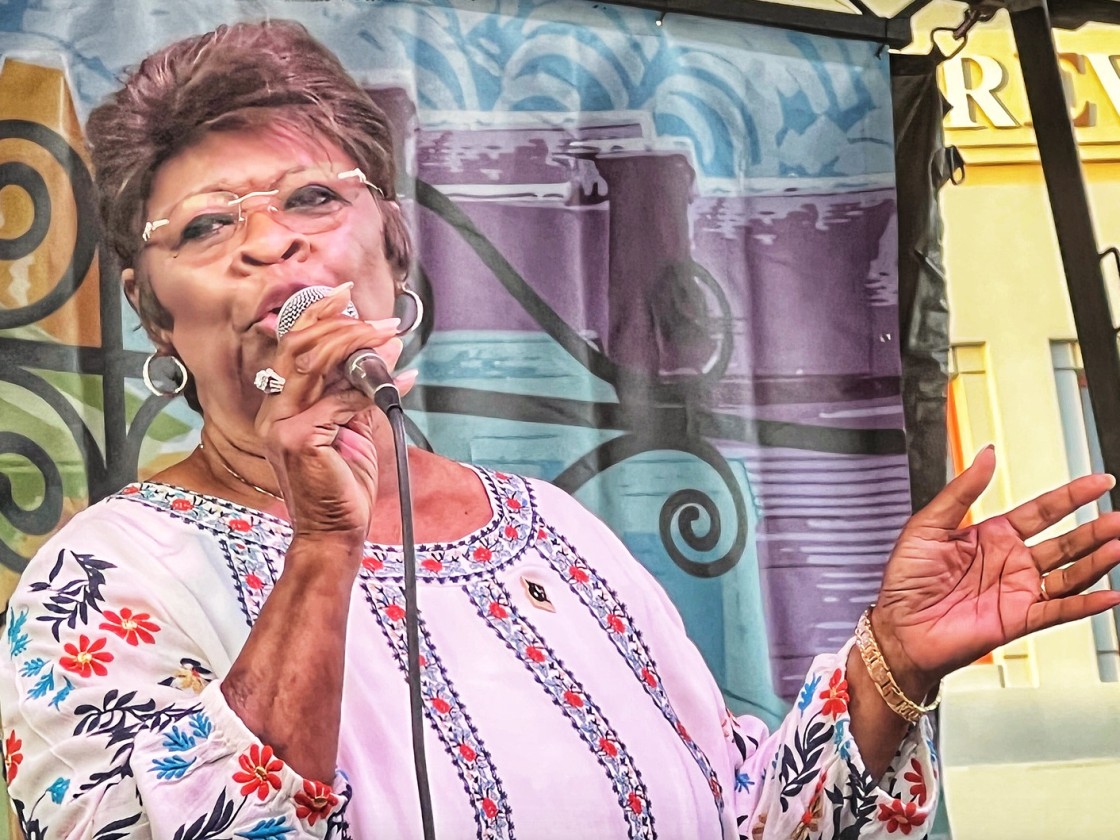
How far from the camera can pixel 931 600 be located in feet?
7.24

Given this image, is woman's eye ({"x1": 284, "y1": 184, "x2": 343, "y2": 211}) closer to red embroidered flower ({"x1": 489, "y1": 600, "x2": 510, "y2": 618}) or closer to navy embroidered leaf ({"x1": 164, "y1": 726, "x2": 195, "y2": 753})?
red embroidered flower ({"x1": 489, "y1": 600, "x2": 510, "y2": 618})

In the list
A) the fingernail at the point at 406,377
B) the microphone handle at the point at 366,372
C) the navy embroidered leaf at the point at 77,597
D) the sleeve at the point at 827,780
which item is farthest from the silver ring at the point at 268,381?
the sleeve at the point at 827,780

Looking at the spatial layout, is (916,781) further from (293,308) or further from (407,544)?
(293,308)

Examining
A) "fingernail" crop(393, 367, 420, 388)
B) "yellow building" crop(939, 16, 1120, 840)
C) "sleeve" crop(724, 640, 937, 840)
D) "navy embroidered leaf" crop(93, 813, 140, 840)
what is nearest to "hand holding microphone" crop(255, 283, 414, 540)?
"fingernail" crop(393, 367, 420, 388)

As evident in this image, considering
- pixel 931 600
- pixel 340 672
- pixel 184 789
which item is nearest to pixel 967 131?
pixel 931 600

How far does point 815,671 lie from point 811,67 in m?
1.13

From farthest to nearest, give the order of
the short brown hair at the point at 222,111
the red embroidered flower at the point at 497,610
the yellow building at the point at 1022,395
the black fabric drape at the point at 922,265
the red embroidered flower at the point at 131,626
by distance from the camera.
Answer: the yellow building at the point at 1022,395, the black fabric drape at the point at 922,265, the short brown hair at the point at 222,111, the red embroidered flower at the point at 497,610, the red embroidered flower at the point at 131,626

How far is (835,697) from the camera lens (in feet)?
7.52

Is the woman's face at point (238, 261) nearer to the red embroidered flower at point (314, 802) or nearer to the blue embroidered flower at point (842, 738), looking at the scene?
the red embroidered flower at point (314, 802)

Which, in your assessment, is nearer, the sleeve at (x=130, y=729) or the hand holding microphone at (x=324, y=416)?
the sleeve at (x=130, y=729)

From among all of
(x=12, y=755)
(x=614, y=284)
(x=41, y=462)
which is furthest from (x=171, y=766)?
(x=614, y=284)

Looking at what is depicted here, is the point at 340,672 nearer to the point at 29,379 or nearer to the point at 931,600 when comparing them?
the point at 29,379

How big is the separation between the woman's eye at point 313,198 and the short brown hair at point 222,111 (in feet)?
0.28

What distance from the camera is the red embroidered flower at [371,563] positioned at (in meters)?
2.15
